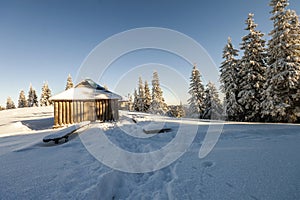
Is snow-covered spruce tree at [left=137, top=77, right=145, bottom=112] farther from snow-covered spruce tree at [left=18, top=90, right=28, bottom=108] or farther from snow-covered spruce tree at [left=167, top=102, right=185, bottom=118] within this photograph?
snow-covered spruce tree at [left=18, top=90, right=28, bottom=108]

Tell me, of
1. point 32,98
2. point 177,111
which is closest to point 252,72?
point 177,111

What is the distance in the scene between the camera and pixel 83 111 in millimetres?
12016

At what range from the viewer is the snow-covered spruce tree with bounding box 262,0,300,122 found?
11203mm

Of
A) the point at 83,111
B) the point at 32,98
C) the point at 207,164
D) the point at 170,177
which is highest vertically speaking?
the point at 32,98

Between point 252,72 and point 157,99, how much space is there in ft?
67.0

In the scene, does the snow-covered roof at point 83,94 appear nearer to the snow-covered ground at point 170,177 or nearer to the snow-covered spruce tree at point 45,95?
the snow-covered ground at point 170,177

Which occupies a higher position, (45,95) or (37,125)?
(45,95)

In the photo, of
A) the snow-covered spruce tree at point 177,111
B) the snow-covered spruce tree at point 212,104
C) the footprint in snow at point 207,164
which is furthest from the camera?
the snow-covered spruce tree at point 177,111

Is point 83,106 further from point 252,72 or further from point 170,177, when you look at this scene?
point 252,72

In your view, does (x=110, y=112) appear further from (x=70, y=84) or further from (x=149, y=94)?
(x=70, y=84)

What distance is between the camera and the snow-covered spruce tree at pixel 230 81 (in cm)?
1561

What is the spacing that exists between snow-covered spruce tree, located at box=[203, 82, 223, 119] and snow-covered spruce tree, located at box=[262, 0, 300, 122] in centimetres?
893

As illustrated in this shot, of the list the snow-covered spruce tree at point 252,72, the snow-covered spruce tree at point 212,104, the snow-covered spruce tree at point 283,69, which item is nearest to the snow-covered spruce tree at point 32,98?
the snow-covered spruce tree at point 212,104

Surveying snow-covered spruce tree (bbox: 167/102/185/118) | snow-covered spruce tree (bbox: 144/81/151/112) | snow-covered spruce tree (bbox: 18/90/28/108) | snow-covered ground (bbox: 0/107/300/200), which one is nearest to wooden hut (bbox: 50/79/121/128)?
snow-covered ground (bbox: 0/107/300/200)
